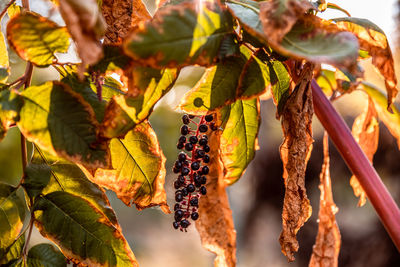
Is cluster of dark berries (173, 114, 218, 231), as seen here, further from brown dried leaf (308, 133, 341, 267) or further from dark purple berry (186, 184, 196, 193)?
brown dried leaf (308, 133, 341, 267)

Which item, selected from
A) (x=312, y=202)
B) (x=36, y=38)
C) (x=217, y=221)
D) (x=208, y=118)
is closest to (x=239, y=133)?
(x=208, y=118)

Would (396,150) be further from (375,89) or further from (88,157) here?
(88,157)

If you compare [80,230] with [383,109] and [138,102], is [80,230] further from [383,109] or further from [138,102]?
[383,109]

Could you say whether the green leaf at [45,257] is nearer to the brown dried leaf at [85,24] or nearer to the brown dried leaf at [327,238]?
the brown dried leaf at [85,24]

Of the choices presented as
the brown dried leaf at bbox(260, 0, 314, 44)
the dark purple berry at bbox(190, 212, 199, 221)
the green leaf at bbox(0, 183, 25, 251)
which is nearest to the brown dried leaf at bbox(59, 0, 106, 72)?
the brown dried leaf at bbox(260, 0, 314, 44)

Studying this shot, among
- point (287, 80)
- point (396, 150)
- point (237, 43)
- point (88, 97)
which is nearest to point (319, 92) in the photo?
point (287, 80)

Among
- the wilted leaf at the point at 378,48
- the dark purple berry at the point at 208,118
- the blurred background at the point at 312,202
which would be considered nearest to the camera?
the wilted leaf at the point at 378,48

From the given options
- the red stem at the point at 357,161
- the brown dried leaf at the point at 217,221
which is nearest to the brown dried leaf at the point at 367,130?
the red stem at the point at 357,161
